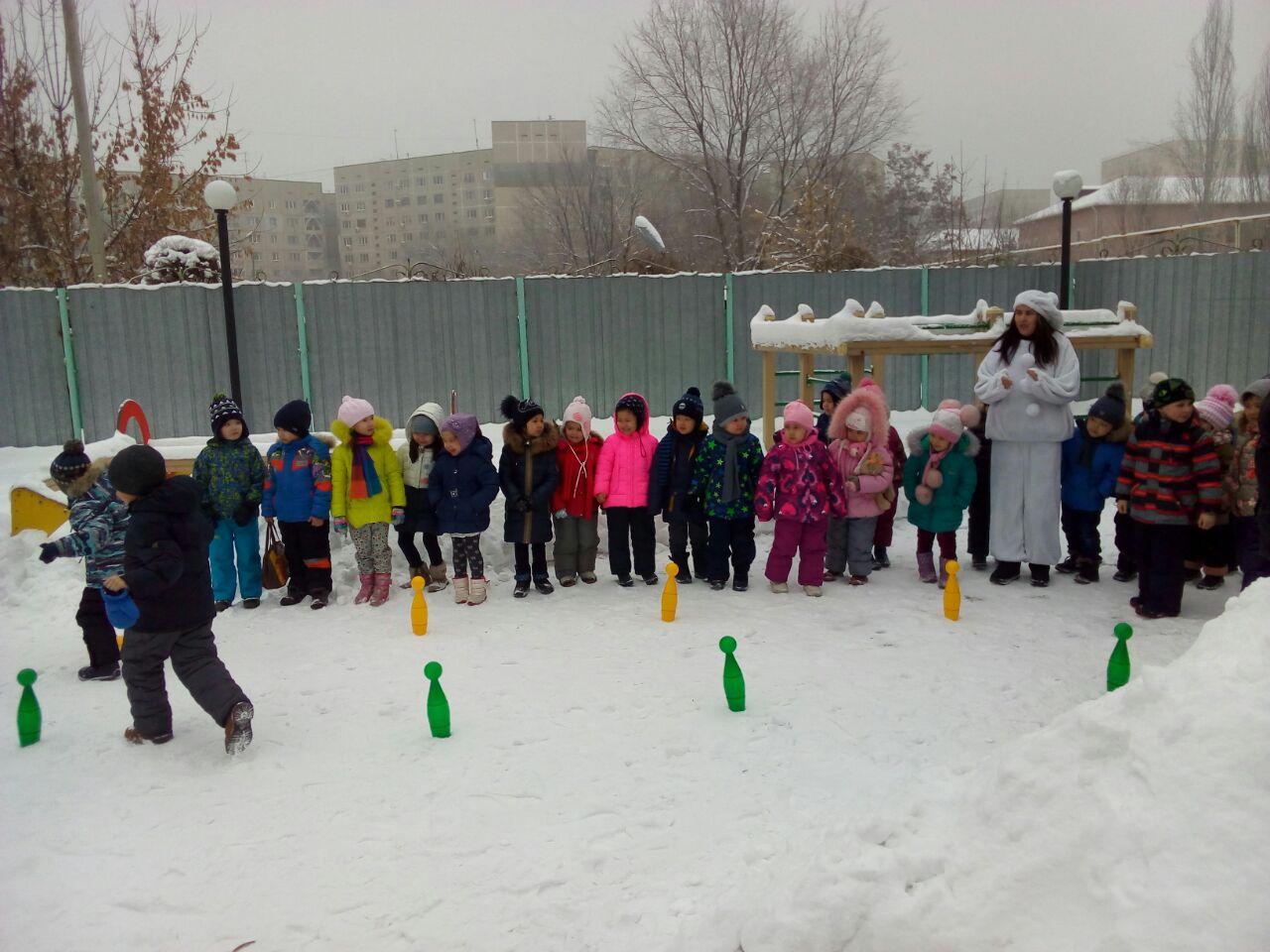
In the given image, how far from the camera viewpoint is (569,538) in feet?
26.9

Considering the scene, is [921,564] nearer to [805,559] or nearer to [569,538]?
[805,559]

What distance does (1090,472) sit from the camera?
24.9 ft

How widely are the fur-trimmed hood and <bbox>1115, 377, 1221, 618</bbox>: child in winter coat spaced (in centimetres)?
433

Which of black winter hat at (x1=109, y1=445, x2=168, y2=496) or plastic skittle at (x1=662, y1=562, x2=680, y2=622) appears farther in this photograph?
plastic skittle at (x1=662, y1=562, x2=680, y2=622)

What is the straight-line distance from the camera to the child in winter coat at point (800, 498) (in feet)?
25.0

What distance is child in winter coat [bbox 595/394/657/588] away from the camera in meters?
8.03

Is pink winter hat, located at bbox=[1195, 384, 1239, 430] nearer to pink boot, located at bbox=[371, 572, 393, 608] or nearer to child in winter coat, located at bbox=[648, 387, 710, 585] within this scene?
child in winter coat, located at bbox=[648, 387, 710, 585]

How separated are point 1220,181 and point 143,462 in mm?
33009

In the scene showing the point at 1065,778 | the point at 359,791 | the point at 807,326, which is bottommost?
the point at 359,791

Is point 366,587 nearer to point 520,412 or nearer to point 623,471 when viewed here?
point 520,412

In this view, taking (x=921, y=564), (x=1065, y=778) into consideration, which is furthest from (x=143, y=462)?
(x=921, y=564)

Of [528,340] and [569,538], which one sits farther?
[528,340]

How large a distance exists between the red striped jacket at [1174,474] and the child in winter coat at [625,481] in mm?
3598

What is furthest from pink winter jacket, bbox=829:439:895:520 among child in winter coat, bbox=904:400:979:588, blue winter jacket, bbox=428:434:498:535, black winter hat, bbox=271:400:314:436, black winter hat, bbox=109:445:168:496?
black winter hat, bbox=109:445:168:496
